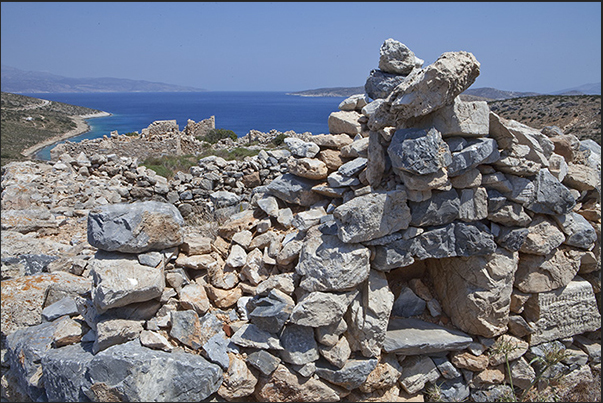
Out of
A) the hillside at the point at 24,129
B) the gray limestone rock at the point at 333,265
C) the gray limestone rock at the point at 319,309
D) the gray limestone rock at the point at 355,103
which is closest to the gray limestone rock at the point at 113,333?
the gray limestone rock at the point at 319,309

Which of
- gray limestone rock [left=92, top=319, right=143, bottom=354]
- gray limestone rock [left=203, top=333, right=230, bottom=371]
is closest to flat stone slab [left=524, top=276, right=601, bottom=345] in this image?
gray limestone rock [left=203, top=333, right=230, bottom=371]

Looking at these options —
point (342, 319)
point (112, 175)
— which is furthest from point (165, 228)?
point (112, 175)

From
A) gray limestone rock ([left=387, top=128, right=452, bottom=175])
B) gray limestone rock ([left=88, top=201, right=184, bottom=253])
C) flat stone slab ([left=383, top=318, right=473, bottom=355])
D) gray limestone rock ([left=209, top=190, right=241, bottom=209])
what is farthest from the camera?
gray limestone rock ([left=209, top=190, right=241, bottom=209])

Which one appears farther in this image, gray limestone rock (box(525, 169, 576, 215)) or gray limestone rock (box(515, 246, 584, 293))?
gray limestone rock (box(515, 246, 584, 293))

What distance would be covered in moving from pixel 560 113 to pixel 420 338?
107ft

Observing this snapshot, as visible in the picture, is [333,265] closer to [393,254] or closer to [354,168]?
[393,254]

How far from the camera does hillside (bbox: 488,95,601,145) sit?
24.2 meters

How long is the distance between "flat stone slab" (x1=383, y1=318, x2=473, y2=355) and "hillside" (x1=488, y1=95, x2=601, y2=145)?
20772 mm

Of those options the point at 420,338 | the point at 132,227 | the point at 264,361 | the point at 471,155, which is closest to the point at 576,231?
the point at 471,155

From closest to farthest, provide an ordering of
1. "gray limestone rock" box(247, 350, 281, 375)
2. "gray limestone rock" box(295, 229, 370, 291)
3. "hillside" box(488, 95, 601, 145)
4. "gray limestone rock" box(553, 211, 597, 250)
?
"gray limestone rock" box(247, 350, 281, 375), "gray limestone rock" box(295, 229, 370, 291), "gray limestone rock" box(553, 211, 597, 250), "hillside" box(488, 95, 601, 145)

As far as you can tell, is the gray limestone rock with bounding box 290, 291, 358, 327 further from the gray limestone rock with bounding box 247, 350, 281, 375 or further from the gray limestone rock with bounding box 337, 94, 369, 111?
the gray limestone rock with bounding box 337, 94, 369, 111

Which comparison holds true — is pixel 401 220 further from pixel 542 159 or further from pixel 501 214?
pixel 542 159

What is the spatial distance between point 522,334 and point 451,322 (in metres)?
0.88

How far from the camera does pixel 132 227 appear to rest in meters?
4.33
